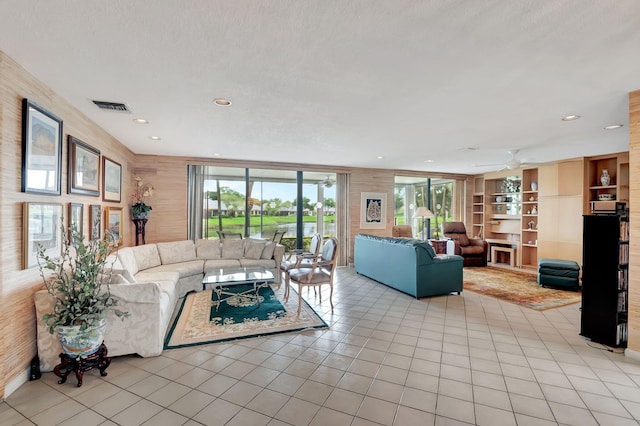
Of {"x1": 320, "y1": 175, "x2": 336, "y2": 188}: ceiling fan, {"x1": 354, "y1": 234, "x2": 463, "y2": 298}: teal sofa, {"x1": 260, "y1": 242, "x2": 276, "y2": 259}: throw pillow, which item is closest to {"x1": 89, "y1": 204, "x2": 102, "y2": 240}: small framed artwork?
{"x1": 260, "y1": 242, "x2": 276, "y2": 259}: throw pillow

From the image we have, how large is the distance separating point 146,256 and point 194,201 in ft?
5.48

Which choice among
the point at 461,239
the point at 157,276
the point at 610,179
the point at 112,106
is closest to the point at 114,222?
the point at 157,276

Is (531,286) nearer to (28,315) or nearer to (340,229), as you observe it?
(340,229)

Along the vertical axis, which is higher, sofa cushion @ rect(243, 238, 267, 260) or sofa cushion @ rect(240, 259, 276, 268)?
sofa cushion @ rect(243, 238, 267, 260)

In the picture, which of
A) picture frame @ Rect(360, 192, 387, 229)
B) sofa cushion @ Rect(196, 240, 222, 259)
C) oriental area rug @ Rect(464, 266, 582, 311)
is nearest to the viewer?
oriental area rug @ Rect(464, 266, 582, 311)

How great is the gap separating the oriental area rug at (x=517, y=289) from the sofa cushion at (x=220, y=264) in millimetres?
4361

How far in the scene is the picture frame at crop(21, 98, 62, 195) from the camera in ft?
8.06

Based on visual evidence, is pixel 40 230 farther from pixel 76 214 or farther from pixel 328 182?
pixel 328 182

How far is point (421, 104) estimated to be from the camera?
3.13 metres

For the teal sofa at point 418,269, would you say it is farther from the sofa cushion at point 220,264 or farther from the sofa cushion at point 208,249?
the sofa cushion at point 208,249

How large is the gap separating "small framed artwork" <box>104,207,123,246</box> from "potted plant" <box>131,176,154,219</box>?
24.2 inches

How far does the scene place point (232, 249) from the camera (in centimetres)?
608

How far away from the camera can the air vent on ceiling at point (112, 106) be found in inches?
124

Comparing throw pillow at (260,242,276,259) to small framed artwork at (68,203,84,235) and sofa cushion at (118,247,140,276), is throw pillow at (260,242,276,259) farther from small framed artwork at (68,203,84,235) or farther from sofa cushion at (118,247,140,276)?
small framed artwork at (68,203,84,235)
